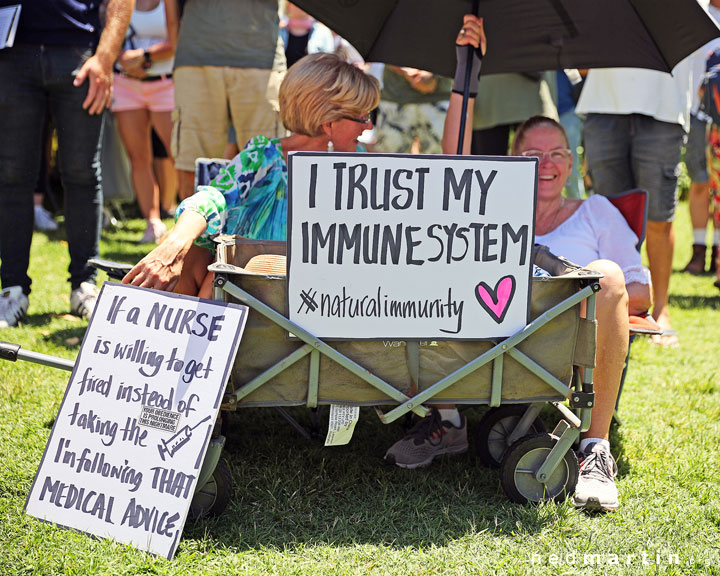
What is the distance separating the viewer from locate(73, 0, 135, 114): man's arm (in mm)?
4207

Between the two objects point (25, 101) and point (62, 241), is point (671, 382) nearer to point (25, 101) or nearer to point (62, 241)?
point (25, 101)

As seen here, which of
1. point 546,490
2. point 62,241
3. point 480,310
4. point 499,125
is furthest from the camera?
point 62,241

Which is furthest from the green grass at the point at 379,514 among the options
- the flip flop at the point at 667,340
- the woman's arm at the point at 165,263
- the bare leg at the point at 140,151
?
the bare leg at the point at 140,151

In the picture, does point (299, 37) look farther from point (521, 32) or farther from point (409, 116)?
point (521, 32)

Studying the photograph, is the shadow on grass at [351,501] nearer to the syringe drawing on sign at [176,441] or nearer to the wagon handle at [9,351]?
the syringe drawing on sign at [176,441]

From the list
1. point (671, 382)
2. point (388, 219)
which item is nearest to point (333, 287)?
point (388, 219)

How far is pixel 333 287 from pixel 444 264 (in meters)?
0.34

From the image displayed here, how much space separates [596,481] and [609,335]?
495mm

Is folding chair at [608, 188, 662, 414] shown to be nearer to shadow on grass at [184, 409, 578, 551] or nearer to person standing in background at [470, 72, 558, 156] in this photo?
shadow on grass at [184, 409, 578, 551]

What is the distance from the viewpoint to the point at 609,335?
2.85 meters

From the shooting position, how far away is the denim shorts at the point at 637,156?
4703 millimetres

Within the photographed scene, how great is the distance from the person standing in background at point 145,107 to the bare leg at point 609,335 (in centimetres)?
459

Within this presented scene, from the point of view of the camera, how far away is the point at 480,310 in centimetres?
250

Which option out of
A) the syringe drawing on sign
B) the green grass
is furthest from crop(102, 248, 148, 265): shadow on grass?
the syringe drawing on sign
